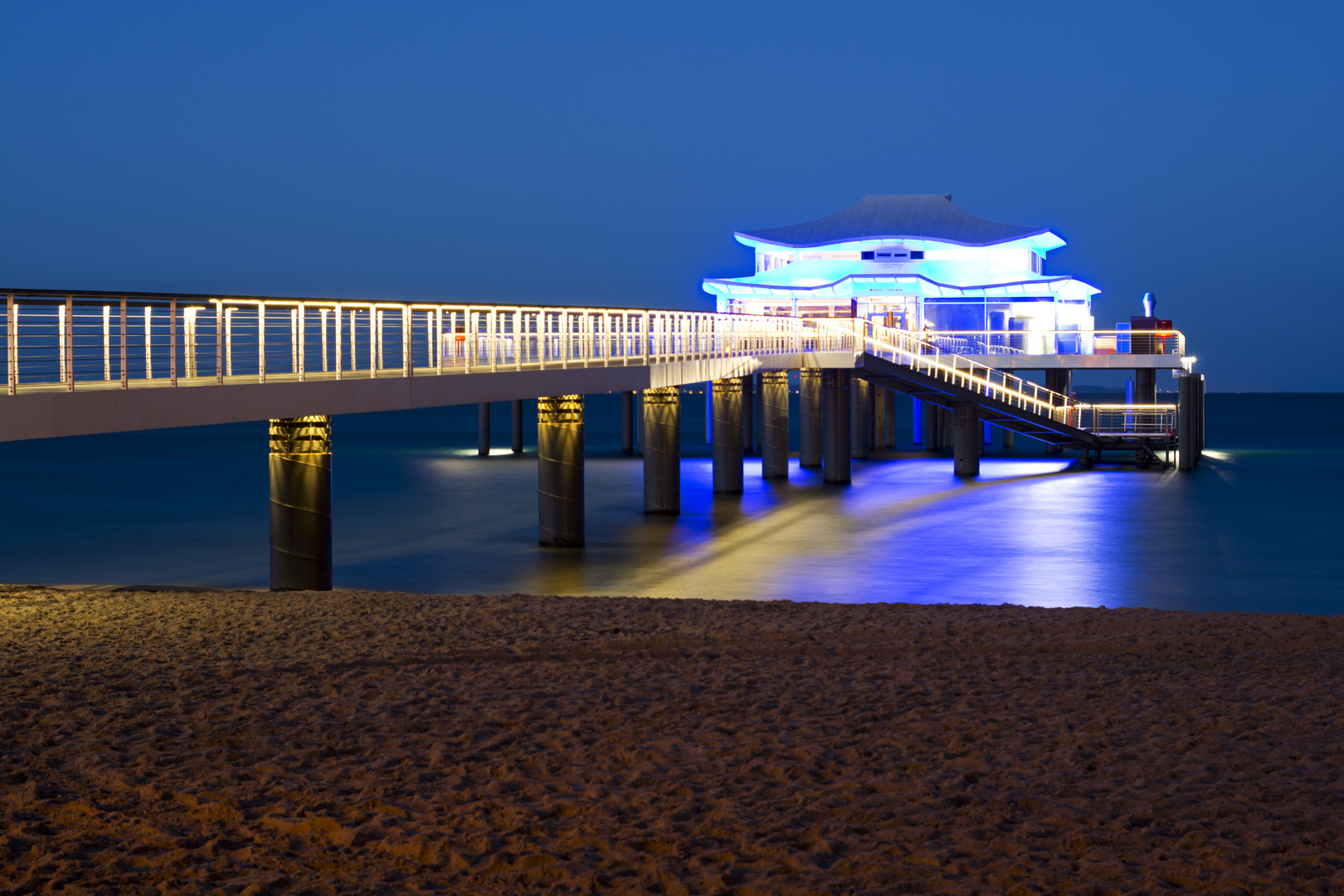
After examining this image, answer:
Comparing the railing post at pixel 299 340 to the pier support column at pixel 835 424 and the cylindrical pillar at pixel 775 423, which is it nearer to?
the cylindrical pillar at pixel 775 423

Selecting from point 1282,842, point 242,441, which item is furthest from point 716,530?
point 242,441

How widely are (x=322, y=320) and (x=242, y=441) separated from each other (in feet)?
192

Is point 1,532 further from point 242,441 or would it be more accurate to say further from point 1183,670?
point 242,441

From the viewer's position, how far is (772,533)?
2467 centimetres

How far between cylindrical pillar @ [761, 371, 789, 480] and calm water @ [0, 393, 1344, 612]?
607mm

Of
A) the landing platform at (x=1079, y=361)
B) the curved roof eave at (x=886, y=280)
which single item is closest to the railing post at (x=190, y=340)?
the landing platform at (x=1079, y=361)

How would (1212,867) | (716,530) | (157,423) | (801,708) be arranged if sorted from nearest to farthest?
(1212,867) → (801,708) → (157,423) → (716,530)

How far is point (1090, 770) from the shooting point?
707cm

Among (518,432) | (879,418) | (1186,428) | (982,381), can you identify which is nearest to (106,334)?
(982,381)

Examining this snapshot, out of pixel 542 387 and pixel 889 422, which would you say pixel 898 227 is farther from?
pixel 542 387

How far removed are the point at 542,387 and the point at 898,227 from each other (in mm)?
38246

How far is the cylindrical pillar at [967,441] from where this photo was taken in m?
37.1

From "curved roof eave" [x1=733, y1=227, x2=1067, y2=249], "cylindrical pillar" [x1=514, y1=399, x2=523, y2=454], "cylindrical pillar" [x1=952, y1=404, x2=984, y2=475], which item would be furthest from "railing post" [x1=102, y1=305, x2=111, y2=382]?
"curved roof eave" [x1=733, y1=227, x2=1067, y2=249]

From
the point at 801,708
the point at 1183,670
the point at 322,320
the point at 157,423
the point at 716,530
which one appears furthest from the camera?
the point at 716,530
